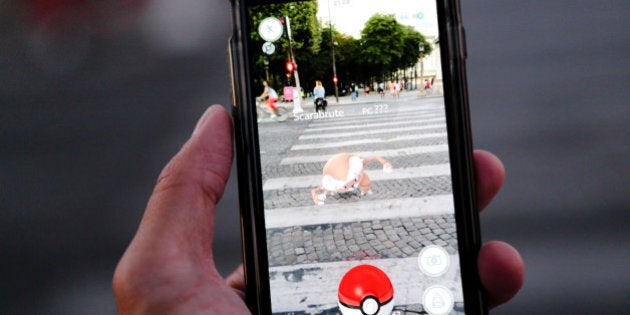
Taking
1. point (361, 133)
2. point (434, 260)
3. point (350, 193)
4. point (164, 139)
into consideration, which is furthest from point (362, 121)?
point (164, 139)

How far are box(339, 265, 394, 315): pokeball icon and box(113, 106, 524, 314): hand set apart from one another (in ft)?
0.53

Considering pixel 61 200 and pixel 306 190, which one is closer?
pixel 306 190

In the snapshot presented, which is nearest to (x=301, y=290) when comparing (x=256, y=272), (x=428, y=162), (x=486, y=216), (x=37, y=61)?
(x=256, y=272)

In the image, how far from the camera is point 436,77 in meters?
0.77

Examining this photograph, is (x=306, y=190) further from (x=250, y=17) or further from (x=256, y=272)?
(x=250, y=17)

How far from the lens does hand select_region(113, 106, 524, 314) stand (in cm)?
69

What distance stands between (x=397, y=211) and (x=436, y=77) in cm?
25

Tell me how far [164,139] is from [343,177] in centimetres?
138

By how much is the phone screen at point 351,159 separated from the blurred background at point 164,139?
101cm


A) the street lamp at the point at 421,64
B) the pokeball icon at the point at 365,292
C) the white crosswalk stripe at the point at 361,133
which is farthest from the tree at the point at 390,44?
the pokeball icon at the point at 365,292

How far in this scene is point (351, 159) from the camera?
33.2 inches

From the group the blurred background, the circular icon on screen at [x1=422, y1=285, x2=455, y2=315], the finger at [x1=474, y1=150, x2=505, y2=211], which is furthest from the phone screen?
the blurred background

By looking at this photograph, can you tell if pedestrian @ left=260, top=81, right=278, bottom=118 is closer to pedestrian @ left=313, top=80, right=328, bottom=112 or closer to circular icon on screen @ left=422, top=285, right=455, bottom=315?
pedestrian @ left=313, top=80, right=328, bottom=112

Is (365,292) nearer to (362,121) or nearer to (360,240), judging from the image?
(360,240)
